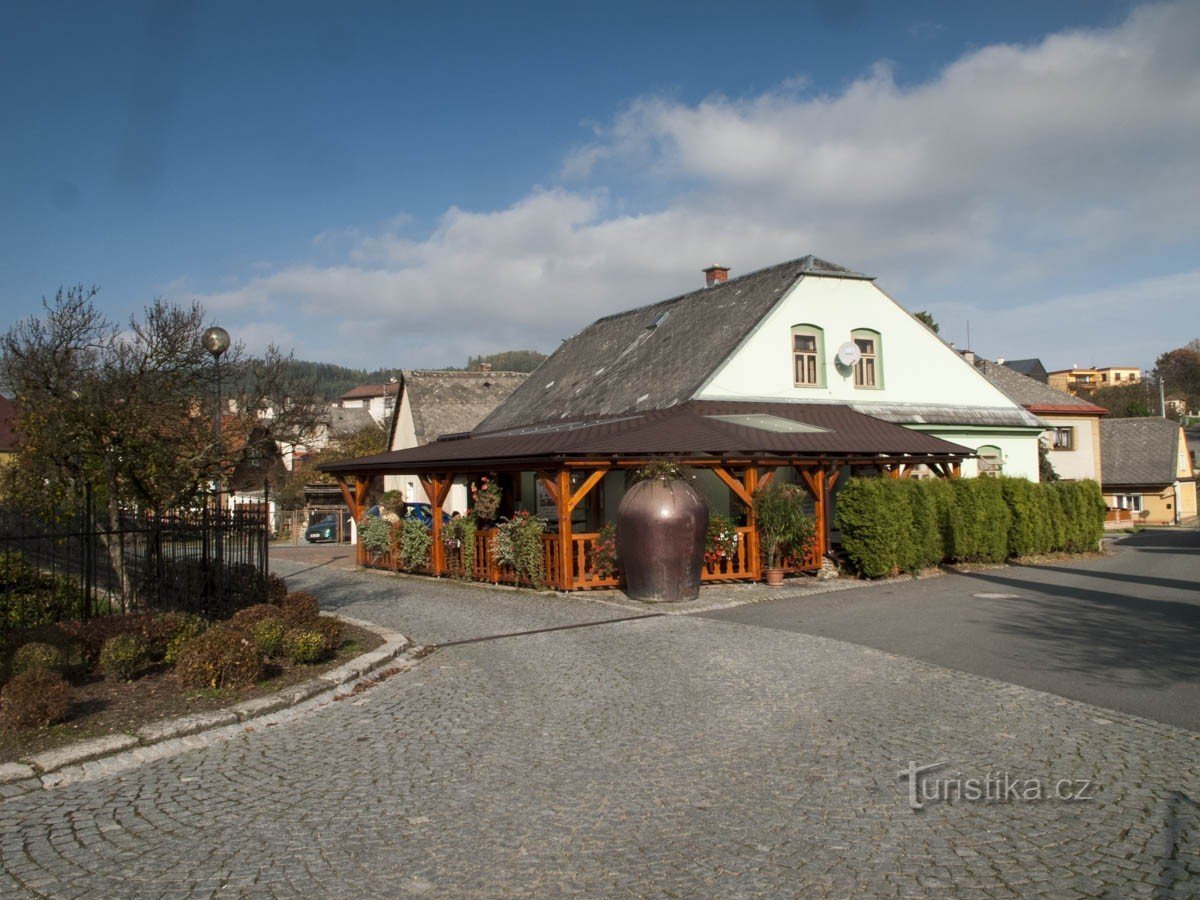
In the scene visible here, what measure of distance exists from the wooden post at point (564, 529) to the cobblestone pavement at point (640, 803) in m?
6.46

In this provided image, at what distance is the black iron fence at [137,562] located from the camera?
10.2m

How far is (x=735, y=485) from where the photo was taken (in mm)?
16109

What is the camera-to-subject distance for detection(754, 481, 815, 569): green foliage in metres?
16.0

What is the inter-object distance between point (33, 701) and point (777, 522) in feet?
38.4

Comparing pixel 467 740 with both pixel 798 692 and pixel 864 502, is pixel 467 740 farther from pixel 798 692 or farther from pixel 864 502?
pixel 864 502

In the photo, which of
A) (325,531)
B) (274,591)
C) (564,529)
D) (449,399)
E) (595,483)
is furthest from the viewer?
(325,531)

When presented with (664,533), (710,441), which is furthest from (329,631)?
(710,441)

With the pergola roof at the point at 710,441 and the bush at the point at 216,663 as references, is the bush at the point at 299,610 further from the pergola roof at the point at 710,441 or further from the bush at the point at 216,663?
the pergola roof at the point at 710,441

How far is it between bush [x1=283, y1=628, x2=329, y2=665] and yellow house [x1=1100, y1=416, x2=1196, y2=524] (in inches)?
2067

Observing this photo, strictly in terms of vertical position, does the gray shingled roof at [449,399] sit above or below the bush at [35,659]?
above

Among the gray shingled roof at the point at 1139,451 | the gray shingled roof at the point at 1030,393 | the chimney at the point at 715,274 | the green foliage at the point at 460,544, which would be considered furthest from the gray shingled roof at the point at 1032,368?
the green foliage at the point at 460,544

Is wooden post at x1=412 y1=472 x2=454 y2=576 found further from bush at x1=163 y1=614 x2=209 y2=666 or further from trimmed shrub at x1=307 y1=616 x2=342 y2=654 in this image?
bush at x1=163 y1=614 x2=209 y2=666

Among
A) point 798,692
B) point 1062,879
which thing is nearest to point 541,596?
point 798,692

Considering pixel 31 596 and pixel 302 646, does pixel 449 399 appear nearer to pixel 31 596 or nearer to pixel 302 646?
pixel 31 596
